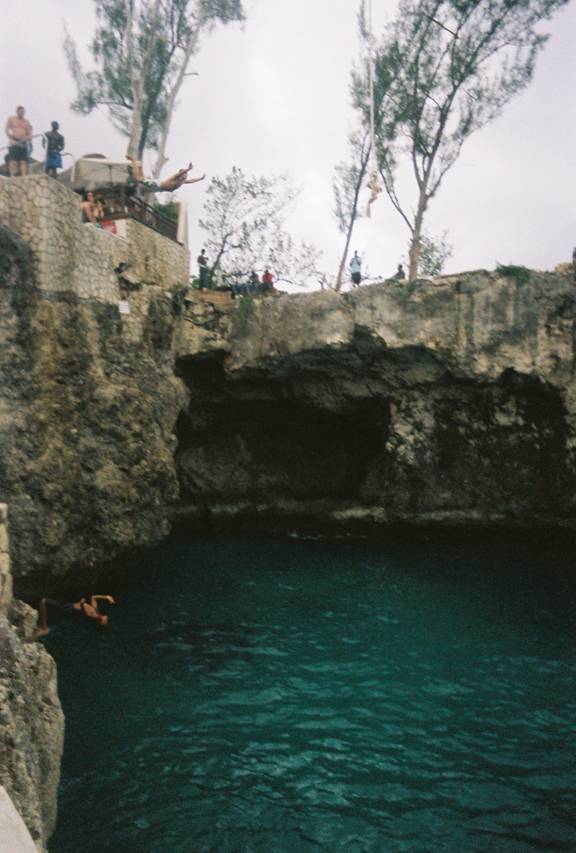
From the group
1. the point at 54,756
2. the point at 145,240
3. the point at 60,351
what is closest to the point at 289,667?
the point at 54,756

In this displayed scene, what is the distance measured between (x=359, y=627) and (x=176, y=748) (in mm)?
5797

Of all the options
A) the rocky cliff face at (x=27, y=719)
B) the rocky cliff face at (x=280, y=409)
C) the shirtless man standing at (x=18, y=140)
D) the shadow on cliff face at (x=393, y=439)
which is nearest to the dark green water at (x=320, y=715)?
the rocky cliff face at (x=27, y=719)

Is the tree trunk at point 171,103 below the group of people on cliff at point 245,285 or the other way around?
the other way around

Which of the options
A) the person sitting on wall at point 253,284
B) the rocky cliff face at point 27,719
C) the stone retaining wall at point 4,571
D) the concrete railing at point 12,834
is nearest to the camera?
the concrete railing at point 12,834

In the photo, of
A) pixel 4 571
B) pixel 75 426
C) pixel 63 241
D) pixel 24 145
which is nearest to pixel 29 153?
pixel 24 145

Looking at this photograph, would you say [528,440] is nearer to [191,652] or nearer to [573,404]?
[573,404]

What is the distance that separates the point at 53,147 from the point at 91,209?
1.78 metres

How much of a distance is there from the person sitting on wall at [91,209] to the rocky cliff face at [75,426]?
209 centimetres

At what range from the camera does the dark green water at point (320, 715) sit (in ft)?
26.4

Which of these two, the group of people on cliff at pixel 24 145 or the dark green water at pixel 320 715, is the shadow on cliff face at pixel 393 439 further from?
the group of people on cliff at pixel 24 145

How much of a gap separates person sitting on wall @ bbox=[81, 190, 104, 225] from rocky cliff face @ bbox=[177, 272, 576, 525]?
18.5 ft

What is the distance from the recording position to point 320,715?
10.7 metres

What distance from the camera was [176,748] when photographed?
31.2 feet

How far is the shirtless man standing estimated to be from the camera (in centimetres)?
1487
